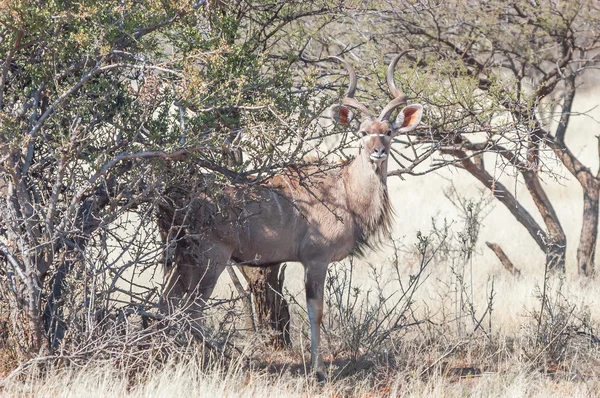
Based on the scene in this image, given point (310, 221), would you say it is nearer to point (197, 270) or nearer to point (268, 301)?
point (197, 270)

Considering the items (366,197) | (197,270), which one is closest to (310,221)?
(366,197)

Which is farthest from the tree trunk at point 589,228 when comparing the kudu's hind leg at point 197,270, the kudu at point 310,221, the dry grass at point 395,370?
the kudu's hind leg at point 197,270

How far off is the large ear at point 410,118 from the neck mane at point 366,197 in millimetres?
349

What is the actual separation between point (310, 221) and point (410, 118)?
125 cm

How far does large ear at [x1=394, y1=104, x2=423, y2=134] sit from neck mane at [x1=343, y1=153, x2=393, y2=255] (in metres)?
0.35

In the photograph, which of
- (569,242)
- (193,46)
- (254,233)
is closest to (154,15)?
(193,46)

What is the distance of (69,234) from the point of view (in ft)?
17.1

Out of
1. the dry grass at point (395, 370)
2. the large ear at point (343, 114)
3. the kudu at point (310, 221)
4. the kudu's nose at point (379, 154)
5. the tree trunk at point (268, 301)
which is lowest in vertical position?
the dry grass at point (395, 370)

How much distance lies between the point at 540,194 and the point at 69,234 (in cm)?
660

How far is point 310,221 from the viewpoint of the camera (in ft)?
22.8

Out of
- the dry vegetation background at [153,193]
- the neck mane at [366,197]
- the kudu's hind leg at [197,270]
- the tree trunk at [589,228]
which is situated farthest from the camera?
the tree trunk at [589,228]

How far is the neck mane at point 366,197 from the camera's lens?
711 cm

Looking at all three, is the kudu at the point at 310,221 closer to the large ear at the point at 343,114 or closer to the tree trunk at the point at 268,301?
A: the large ear at the point at 343,114

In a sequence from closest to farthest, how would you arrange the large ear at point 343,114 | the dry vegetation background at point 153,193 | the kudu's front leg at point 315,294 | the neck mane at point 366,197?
1. the dry vegetation background at point 153,193
2. the large ear at point 343,114
3. the kudu's front leg at point 315,294
4. the neck mane at point 366,197
